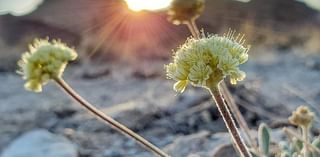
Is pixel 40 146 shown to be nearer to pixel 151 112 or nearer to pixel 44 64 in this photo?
pixel 151 112

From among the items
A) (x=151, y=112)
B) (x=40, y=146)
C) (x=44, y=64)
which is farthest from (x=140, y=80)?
(x=44, y=64)

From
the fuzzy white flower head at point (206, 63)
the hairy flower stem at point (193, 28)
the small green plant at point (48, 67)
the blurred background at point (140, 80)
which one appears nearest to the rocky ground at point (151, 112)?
the blurred background at point (140, 80)

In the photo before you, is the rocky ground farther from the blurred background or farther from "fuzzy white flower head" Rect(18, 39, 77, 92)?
"fuzzy white flower head" Rect(18, 39, 77, 92)

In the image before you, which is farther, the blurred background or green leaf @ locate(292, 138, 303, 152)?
the blurred background

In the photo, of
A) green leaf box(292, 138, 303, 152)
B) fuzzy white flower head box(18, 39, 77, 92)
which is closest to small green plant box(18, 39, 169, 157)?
fuzzy white flower head box(18, 39, 77, 92)

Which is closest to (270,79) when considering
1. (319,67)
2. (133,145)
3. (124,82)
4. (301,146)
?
(319,67)

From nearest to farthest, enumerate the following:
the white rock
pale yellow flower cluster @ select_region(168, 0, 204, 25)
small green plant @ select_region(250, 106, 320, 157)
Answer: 1. small green plant @ select_region(250, 106, 320, 157)
2. pale yellow flower cluster @ select_region(168, 0, 204, 25)
3. the white rock

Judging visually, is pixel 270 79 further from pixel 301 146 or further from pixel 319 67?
pixel 301 146
